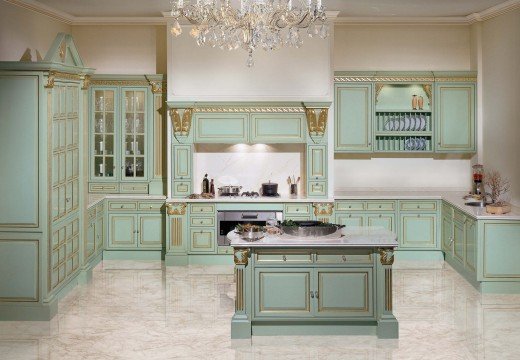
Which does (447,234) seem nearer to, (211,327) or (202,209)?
(202,209)

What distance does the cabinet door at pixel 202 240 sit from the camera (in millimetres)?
9492

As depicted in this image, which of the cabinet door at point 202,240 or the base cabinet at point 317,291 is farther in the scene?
the cabinet door at point 202,240

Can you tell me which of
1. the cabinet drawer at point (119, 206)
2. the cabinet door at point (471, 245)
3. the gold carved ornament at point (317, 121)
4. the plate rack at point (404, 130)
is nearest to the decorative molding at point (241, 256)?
the cabinet door at point (471, 245)

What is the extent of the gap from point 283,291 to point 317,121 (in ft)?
11.7

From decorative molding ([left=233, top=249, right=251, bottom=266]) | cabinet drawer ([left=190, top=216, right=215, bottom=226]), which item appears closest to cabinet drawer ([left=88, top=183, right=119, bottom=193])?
cabinet drawer ([left=190, top=216, right=215, bottom=226])

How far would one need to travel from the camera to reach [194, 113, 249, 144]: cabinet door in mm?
9461

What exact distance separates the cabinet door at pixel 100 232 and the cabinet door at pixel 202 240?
1.18 metres

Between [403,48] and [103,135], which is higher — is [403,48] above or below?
above

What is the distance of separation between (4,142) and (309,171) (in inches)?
158

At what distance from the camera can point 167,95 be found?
945cm

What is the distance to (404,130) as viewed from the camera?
32.9 feet

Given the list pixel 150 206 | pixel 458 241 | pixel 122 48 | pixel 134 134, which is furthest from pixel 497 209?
pixel 122 48

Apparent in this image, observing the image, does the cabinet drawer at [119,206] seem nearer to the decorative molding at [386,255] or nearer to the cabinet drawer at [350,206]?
the cabinet drawer at [350,206]

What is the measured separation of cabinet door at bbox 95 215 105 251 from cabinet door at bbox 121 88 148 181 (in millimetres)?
689
